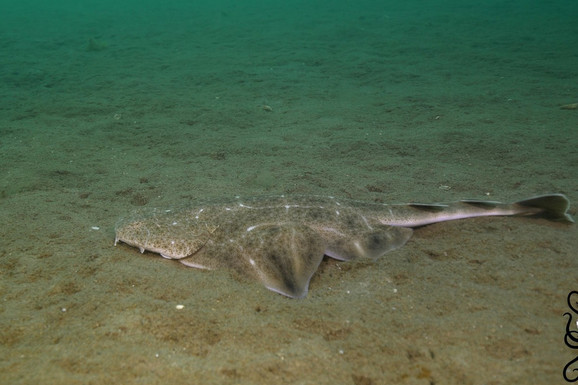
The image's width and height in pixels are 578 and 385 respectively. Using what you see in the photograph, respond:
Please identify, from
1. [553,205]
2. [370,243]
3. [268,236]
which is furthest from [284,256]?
[553,205]

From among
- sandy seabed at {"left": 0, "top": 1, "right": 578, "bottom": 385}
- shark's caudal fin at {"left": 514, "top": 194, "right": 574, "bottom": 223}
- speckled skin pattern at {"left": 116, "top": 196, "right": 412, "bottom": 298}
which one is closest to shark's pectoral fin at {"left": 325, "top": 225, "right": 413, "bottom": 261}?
speckled skin pattern at {"left": 116, "top": 196, "right": 412, "bottom": 298}

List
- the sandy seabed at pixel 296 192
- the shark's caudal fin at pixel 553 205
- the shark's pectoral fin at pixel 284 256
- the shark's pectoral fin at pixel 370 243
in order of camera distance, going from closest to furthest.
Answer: the sandy seabed at pixel 296 192 → the shark's pectoral fin at pixel 284 256 → the shark's pectoral fin at pixel 370 243 → the shark's caudal fin at pixel 553 205

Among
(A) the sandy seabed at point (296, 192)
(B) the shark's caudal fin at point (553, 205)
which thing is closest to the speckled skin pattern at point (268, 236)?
(A) the sandy seabed at point (296, 192)

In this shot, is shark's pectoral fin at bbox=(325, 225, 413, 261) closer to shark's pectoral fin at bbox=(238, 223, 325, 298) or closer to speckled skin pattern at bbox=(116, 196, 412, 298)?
speckled skin pattern at bbox=(116, 196, 412, 298)

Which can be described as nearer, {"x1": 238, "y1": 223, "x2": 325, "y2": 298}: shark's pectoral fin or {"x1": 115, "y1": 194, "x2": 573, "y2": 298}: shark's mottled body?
{"x1": 238, "y1": 223, "x2": 325, "y2": 298}: shark's pectoral fin

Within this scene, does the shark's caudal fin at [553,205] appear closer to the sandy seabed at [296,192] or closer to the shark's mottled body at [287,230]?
the shark's mottled body at [287,230]

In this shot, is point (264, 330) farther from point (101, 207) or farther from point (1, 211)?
point (1, 211)

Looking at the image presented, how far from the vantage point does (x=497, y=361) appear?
2.58 meters

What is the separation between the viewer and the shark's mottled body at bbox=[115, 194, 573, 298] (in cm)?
373

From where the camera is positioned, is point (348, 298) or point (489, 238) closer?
point (348, 298)

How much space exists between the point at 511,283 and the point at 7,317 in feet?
14.5

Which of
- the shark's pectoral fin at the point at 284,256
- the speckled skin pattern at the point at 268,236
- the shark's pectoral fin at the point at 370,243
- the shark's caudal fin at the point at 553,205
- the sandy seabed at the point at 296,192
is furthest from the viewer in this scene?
the shark's caudal fin at the point at 553,205

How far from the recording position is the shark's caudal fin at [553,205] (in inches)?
169

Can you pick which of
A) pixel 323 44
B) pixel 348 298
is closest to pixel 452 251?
pixel 348 298
